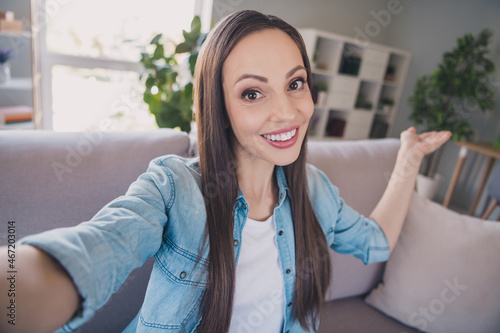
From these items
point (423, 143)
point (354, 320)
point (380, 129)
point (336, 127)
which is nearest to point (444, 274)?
point (354, 320)

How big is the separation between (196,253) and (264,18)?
1.78ft

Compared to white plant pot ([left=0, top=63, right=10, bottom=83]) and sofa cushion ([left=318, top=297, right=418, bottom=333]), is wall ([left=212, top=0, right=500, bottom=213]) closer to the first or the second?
white plant pot ([left=0, top=63, right=10, bottom=83])

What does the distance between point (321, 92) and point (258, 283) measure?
3.26m

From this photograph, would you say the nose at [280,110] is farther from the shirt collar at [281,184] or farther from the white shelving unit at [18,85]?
the white shelving unit at [18,85]

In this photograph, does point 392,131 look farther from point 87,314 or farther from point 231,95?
point 87,314

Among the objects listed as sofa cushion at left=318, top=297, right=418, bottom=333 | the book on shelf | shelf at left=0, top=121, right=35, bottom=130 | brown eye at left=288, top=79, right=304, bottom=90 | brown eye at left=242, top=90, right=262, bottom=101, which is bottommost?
sofa cushion at left=318, top=297, right=418, bottom=333

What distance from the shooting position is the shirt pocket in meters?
0.65

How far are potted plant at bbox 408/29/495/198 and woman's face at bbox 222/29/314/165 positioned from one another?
10.4 ft

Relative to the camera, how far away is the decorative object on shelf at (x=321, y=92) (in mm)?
3727

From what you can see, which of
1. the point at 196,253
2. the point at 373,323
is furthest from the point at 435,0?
the point at 196,253

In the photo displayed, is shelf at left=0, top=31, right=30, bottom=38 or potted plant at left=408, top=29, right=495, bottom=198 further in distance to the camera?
potted plant at left=408, top=29, right=495, bottom=198

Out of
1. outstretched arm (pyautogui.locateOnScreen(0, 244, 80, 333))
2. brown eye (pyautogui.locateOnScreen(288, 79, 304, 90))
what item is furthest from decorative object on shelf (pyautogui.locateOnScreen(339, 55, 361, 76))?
outstretched arm (pyautogui.locateOnScreen(0, 244, 80, 333))

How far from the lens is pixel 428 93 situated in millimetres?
3477

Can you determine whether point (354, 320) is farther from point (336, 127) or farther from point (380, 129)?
point (380, 129)
